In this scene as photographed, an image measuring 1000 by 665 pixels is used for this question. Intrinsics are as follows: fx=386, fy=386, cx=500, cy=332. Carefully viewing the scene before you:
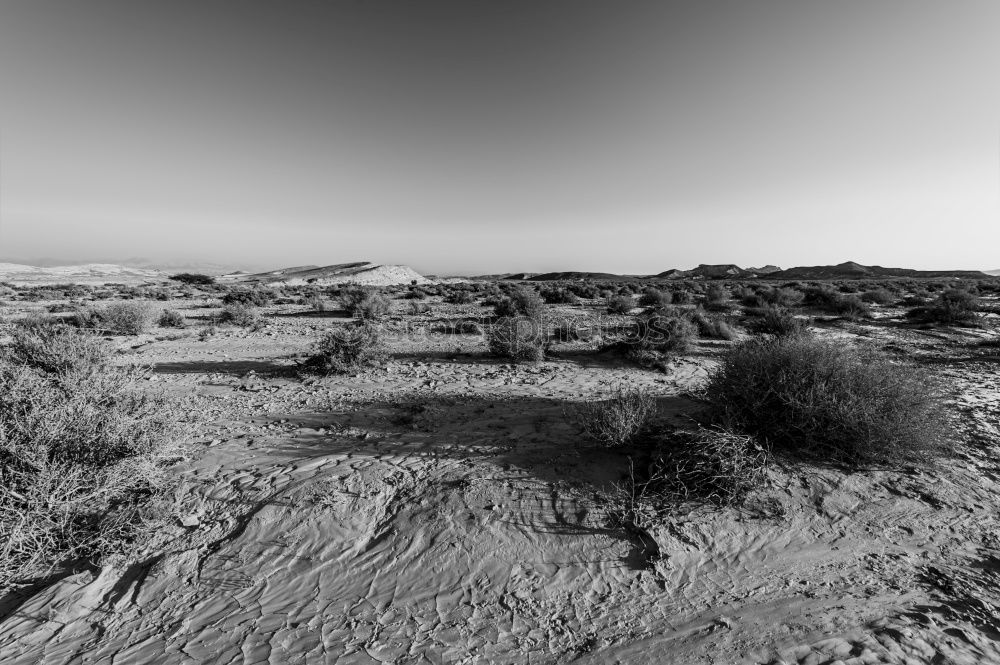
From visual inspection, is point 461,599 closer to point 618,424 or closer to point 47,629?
point 618,424

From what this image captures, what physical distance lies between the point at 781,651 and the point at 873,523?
1802 millimetres

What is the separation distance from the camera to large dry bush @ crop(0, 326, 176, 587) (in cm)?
269

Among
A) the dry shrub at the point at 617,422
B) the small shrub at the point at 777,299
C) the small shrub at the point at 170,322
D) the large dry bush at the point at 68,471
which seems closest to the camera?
the large dry bush at the point at 68,471

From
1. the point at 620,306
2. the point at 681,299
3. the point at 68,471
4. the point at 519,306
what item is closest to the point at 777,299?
the point at 681,299

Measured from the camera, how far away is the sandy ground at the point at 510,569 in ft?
7.87

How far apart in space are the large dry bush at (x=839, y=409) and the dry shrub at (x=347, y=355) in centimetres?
616

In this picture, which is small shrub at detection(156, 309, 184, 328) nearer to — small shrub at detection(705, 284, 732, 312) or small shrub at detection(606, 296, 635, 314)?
small shrub at detection(606, 296, 635, 314)

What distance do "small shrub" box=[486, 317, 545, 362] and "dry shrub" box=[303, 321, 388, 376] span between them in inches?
98.4

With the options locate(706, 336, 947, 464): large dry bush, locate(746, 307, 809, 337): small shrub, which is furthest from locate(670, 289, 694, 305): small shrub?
locate(706, 336, 947, 464): large dry bush

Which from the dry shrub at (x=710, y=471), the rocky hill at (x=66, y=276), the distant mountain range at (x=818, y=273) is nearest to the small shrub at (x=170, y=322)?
the dry shrub at (x=710, y=471)

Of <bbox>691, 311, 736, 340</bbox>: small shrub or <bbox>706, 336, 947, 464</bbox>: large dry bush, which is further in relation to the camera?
<bbox>691, 311, 736, 340</bbox>: small shrub

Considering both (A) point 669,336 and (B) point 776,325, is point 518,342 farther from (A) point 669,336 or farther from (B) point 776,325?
(B) point 776,325

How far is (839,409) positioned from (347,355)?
7.43 m

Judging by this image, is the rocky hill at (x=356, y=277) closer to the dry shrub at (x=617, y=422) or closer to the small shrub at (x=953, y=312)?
the small shrub at (x=953, y=312)
